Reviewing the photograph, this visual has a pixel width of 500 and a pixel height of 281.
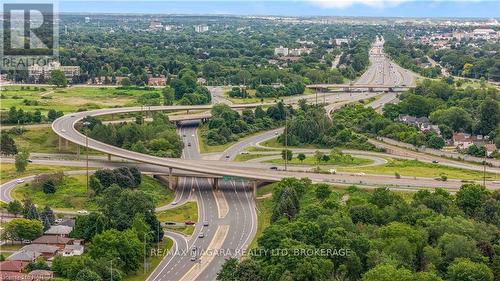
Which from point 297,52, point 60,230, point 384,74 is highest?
point 297,52

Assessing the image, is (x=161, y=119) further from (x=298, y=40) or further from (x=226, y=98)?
(x=298, y=40)

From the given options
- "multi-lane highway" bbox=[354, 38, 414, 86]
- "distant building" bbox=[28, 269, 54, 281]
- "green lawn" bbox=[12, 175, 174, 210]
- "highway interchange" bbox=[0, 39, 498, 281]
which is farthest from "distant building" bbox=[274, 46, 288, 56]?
"distant building" bbox=[28, 269, 54, 281]

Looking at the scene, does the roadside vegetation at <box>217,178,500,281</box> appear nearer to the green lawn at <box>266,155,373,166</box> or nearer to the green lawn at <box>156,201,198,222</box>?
the green lawn at <box>156,201,198,222</box>

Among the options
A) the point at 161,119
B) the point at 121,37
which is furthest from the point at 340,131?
the point at 121,37

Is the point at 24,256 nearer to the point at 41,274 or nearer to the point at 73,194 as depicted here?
the point at 41,274

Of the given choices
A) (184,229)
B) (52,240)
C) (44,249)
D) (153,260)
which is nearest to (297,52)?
(184,229)
